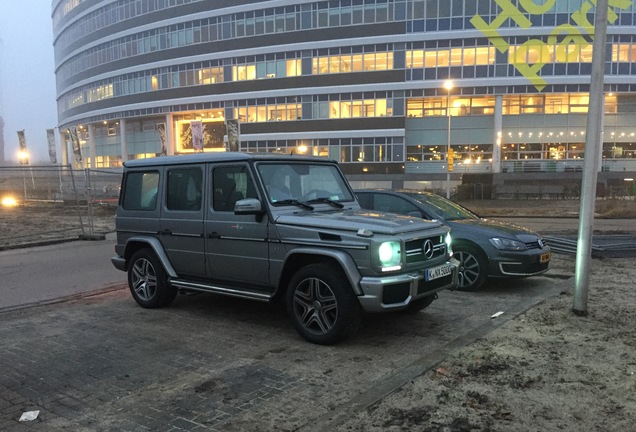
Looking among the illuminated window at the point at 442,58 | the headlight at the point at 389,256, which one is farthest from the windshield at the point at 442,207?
the illuminated window at the point at 442,58

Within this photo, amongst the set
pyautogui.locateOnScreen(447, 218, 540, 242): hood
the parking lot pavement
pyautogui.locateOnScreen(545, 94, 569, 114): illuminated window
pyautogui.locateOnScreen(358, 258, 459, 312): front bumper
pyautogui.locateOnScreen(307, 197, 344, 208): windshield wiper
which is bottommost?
the parking lot pavement

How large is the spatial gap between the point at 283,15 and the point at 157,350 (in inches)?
1949

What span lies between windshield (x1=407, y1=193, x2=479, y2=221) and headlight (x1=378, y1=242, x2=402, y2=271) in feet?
10.8

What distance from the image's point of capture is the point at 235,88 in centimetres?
5200

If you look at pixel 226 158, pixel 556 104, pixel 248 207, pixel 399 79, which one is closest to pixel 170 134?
pixel 399 79

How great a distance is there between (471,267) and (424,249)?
2.63 metres

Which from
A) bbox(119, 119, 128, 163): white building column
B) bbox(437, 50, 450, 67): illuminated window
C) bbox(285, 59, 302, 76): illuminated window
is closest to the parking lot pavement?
bbox(437, 50, 450, 67): illuminated window

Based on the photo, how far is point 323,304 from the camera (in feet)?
16.7

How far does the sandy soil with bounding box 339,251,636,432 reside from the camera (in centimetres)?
347

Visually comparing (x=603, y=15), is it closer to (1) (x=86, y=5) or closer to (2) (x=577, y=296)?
(2) (x=577, y=296)

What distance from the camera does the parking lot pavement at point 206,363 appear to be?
369 cm

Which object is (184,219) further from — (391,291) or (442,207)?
(442,207)

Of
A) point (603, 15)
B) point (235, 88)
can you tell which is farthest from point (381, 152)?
point (603, 15)

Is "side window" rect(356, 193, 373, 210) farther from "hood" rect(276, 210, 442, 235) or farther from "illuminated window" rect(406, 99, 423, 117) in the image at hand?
"illuminated window" rect(406, 99, 423, 117)
